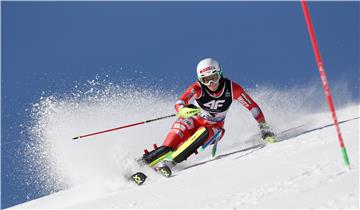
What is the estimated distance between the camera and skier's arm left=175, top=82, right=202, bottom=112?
757 cm

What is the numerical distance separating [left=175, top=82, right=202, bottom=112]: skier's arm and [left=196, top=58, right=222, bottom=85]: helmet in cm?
14

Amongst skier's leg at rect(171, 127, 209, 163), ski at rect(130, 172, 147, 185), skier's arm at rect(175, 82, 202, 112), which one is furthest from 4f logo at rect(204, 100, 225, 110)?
ski at rect(130, 172, 147, 185)

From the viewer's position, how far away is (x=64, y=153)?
1095 centimetres

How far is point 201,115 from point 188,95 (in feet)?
1.67

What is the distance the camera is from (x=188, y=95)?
7828mm

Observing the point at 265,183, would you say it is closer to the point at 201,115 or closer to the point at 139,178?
the point at 139,178

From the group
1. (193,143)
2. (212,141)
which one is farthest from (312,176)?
(212,141)

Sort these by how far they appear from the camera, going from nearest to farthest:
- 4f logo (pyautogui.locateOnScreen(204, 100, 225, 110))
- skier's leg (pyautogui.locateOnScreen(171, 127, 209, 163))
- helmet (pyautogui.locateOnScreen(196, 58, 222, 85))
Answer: skier's leg (pyautogui.locateOnScreen(171, 127, 209, 163))
helmet (pyautogui.locateOnScreen(196, 58, 222, 85))
4f logo (pyautogui.locateOnScreen(204, 100, 225, 110))

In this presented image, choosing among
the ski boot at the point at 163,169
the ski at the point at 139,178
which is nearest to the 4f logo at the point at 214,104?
the ski boot at the point at 163,169

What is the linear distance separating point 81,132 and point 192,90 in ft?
20.9

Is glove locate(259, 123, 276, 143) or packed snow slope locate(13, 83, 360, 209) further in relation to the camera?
glove locate(259, 123, 276, 143)

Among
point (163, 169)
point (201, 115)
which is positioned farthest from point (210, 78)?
point (163, 169)

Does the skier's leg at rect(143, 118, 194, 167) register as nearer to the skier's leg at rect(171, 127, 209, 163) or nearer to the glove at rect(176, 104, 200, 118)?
the skier's leg at rect(171, 127, 209, 163)

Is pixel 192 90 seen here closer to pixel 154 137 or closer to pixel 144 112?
pixel 154 137
